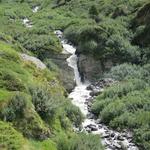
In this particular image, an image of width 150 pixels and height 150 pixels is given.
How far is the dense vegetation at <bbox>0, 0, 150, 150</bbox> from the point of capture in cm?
2295

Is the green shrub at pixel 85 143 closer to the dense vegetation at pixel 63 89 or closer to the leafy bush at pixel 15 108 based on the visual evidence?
the dense vegetation at pixel 63 89

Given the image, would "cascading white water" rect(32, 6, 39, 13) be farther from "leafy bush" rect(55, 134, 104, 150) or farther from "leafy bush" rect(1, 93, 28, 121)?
"leafy bush" rect(55, 134, 104, 150)

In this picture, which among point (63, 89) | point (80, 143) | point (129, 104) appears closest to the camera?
point (80, 143)

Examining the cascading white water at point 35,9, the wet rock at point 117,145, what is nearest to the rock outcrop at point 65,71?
the wet rock at point 117,145

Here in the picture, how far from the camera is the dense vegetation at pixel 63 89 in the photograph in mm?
22953

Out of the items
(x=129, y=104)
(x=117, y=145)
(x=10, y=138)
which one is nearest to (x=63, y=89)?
(x=129, y=104)

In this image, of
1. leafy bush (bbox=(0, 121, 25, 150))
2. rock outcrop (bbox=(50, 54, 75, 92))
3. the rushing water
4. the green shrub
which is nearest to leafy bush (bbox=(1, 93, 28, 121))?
leafy bush (bbox=(0, 121, 25, 150))

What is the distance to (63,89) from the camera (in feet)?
122

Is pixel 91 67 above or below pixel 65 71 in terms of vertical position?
above

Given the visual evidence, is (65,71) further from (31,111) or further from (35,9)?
(35,9)

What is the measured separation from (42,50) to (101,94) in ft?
32.5

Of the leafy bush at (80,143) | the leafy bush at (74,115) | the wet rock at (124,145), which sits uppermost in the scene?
the leafy bush at (74,115)

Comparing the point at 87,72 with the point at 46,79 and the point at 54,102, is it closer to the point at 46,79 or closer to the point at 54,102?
the point at 46,79

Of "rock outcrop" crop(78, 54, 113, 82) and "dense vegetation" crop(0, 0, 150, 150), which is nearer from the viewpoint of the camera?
"dense vegetation" crop(0, 0, 150, 150)
